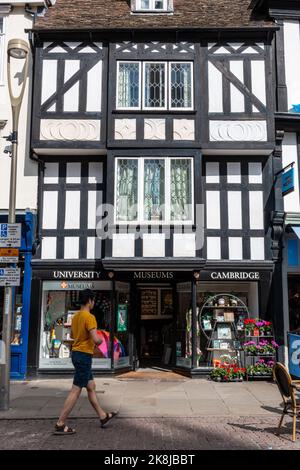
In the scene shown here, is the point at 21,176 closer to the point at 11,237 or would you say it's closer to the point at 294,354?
the point at 11,237

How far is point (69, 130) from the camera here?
39.6 feet

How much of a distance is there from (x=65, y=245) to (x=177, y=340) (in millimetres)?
3798

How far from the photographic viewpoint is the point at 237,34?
40.5 ft

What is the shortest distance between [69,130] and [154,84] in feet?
8.30

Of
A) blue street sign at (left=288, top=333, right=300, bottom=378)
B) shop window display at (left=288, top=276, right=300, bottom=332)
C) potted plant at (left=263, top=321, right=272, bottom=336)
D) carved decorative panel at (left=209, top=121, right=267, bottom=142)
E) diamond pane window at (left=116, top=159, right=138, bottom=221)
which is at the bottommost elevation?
blue street sign at (left=288, top=333, right=300, bottom=378)

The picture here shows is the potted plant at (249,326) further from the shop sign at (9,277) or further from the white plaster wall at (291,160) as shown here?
the shop sign at (9,277)

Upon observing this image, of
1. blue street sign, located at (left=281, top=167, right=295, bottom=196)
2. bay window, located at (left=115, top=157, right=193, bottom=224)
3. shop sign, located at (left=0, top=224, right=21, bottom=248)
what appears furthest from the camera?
bay window, located at (left=115, top=157, right=193, bottom=224)

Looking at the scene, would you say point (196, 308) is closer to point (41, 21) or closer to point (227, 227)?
point (227, 227)

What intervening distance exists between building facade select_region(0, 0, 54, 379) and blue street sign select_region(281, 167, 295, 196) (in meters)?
6.37

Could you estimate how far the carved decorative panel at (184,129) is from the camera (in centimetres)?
1204

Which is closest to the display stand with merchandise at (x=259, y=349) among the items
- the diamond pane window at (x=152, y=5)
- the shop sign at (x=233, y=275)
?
the shop sign at (x=233, y=275)

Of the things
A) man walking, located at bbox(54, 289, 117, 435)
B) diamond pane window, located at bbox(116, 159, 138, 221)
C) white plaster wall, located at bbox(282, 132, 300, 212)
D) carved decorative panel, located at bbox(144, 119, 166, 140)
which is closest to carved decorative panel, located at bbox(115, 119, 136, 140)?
carved decorative panel, located at bbox(144, 119, 166, 140)

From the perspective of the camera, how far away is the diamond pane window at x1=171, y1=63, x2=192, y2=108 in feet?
40.3

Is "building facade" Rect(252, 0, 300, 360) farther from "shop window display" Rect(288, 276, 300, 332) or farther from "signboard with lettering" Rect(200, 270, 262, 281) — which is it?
"signboard with lettering" Rect(200, 270, 262, 281)
